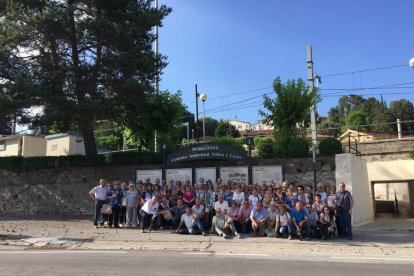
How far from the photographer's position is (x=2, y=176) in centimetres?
2159

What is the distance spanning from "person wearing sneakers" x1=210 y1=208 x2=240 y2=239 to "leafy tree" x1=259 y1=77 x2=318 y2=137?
7.09 m

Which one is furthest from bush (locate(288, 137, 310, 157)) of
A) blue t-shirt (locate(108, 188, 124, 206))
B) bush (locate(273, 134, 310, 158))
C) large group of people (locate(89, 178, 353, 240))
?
blue t-shirt (locate(108, 188, 124, 206))

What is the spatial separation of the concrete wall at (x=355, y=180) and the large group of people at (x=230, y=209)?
248 centimetres

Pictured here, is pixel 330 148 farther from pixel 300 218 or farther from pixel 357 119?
pixel 357 119

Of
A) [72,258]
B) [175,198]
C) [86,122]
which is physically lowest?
[72,258]

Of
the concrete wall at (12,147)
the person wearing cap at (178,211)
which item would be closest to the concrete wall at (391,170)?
the person wearing cap at (178,211)

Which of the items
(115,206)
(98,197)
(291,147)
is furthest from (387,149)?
(98,197)

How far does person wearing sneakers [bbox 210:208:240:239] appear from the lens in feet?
44.4

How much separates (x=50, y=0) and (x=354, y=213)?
15.7 metres

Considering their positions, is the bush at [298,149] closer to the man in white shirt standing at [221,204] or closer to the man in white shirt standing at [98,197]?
the man in white shirt standing at [221,204]

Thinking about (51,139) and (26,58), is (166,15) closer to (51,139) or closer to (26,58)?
(26,58)

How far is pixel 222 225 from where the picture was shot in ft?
44.9

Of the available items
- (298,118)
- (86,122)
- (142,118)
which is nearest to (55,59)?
(86,122)

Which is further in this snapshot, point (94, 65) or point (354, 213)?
point (94, 65)
